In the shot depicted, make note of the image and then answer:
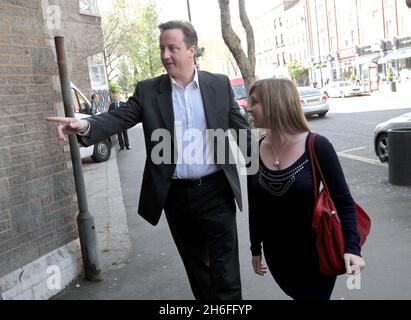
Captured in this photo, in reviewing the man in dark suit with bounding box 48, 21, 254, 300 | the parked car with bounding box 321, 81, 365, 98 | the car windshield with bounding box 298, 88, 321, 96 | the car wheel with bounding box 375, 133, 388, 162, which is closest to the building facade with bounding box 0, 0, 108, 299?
the man in dark suit with bounding box 48, 21, 254, 300

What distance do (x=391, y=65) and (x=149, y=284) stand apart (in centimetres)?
4644

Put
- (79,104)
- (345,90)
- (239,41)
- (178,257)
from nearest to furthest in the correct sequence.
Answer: (178,257), (79,104), (239,41), (345,90)

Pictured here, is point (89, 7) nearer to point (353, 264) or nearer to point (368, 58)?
point (353, 264)

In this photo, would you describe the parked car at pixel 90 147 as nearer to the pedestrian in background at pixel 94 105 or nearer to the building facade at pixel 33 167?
the pedestrian in background at pixel 94 105

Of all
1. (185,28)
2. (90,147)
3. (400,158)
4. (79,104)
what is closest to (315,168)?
(185,28)

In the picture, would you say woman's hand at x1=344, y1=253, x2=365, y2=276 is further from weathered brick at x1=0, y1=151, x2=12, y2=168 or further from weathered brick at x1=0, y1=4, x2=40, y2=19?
weathered brick at x1=0, y1=4, x2=40, y2=19

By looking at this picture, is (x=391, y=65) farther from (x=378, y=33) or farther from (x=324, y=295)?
(x=324, y=295)

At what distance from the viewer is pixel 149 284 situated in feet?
14.1

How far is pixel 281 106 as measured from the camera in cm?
238

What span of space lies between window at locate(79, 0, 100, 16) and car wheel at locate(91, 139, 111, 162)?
42.7 ft

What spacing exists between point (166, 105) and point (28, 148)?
154 centimetres

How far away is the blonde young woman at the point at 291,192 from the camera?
7.59 feet

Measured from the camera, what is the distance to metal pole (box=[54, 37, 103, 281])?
13.5ft
